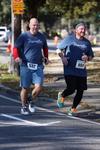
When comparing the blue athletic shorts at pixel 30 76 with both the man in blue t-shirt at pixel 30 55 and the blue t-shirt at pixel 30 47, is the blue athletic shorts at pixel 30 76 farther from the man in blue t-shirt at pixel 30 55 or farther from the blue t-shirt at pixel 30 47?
the blue t-shirt at pixel 30 47

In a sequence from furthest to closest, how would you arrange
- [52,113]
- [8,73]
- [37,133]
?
[8,73] < [52,113] < [37,133]

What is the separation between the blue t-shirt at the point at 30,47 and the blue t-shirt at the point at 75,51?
476 mm

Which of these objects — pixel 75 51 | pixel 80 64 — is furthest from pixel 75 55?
pixel 80 64

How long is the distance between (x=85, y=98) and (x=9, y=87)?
8.00 feet

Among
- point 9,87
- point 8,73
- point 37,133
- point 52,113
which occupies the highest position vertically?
point 37,133

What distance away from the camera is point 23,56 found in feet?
39.5

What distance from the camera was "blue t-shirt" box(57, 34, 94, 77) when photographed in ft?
40.1

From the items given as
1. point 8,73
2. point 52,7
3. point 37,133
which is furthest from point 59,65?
point 37,133

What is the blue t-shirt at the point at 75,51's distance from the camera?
12219mm

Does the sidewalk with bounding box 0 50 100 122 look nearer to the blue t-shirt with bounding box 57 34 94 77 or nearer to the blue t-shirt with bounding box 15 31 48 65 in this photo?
the blue t-shirt with bounding box 57 34 94 77

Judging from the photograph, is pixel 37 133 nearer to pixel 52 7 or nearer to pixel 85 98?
pixel 85 98

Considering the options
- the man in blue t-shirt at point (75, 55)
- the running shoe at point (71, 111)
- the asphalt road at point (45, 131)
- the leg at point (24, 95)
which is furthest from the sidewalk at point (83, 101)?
the leg at point (24, 95)

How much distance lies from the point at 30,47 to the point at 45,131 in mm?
2350

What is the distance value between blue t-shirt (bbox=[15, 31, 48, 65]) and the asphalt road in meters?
1.14
